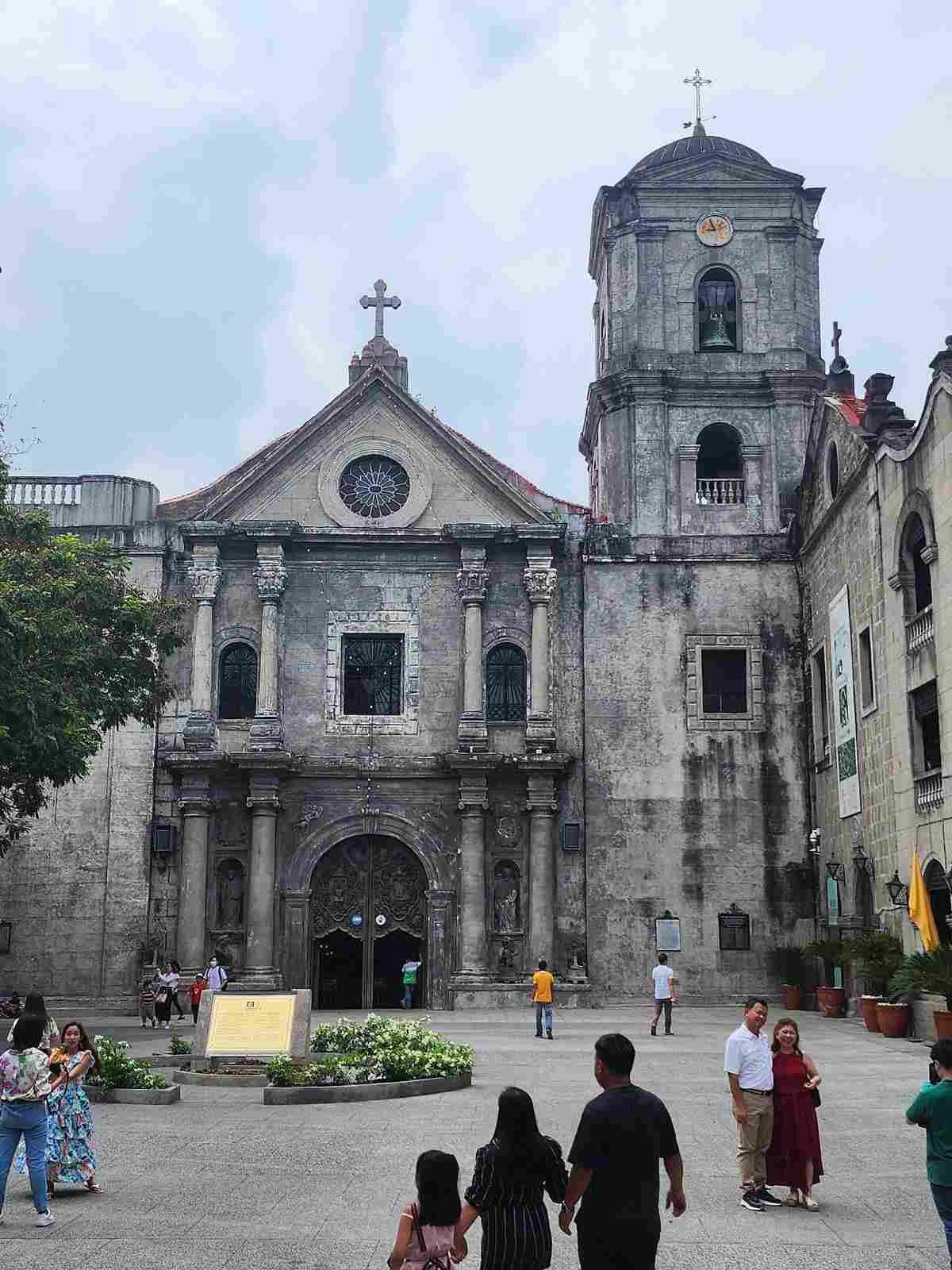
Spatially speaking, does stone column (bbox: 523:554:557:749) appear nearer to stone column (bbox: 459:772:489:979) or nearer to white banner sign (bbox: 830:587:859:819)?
stone column (bbox: 459:772:489:979)

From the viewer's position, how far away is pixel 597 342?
1594 inches

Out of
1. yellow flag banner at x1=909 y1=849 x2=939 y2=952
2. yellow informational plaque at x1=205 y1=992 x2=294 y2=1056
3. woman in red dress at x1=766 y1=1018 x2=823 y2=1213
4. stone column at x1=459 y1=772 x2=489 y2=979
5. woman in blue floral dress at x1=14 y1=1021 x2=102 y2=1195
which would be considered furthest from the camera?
stone column at x1=459 y1=772 x2=489 y2=979

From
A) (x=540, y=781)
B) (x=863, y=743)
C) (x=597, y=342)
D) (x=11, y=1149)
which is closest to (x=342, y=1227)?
(x=11, y=1149)

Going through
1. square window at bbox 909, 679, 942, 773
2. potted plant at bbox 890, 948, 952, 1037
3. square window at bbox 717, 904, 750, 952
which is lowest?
potted plant at bbox 890, 948, 952, 1037

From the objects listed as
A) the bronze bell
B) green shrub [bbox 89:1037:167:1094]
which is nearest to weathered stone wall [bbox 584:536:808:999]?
the bronze bell

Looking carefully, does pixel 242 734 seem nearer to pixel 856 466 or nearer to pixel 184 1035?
pixel 184 1035

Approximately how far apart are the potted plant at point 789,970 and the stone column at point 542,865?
4711 mm

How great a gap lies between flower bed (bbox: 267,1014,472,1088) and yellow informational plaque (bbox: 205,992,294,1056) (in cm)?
54

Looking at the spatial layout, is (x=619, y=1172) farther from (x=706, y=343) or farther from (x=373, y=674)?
(x=706, y=343)

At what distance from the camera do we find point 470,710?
34000 millimetres

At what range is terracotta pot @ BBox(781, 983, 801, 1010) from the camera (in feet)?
105

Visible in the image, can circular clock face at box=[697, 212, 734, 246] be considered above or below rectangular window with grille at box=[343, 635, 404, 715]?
above

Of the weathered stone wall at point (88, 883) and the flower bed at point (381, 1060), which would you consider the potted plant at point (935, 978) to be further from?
the weathered stone wall at point (88, 883)

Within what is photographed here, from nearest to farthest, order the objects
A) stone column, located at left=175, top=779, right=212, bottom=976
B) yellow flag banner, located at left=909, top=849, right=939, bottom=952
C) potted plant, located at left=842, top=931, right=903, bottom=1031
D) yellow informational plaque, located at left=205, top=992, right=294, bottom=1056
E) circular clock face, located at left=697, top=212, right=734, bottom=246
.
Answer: yellow informational plaque, located at left=205, top=992, right=294, bottom=1056 → yellow flag banner, located at left=909, top=849, right=939, bottom=952 → potted plant, located at left=842, top=931, right=903, bottom=1031 → stone column, located at left=175, top=779, right=212, bottom=976 → circular clock face, located at left=697, top=212, right=734, bottom=246
